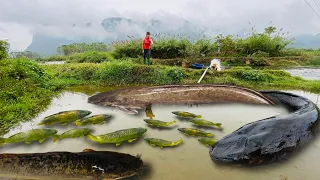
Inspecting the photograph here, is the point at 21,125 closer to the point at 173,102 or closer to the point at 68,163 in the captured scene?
the point at 68,163

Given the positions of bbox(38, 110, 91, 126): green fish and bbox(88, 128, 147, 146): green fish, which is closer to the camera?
bbox(88, 128, 147, 146): green fish

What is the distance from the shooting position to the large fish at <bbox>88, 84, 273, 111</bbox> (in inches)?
203

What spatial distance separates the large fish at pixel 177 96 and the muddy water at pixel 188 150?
216 mm

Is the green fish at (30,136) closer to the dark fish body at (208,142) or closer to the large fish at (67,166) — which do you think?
the large fish at (67,166)

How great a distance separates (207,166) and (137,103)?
8.45 feet

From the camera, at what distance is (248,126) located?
3168 mm

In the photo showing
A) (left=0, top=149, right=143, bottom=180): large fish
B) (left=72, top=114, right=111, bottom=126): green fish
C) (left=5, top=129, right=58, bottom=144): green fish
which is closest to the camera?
(left=0, top=149, right=143, bottom=180): large fish

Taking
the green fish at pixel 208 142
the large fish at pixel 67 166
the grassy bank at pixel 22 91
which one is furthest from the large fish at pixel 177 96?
the large fish at pixel 67 166

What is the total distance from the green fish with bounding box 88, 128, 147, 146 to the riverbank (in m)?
3.06

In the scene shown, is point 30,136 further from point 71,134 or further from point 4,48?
point 4,48

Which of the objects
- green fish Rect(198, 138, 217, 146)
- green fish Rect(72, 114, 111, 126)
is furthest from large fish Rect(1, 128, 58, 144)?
green fish Rect(198, 138, 217, 146)

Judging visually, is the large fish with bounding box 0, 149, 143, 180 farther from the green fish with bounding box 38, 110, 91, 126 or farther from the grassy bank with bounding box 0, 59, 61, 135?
the grassy bank with bounding box 0, 59, 61, 135

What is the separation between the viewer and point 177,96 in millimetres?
5371

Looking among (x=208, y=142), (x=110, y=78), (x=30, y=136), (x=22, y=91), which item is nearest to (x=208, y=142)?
(x=208, y=142)
